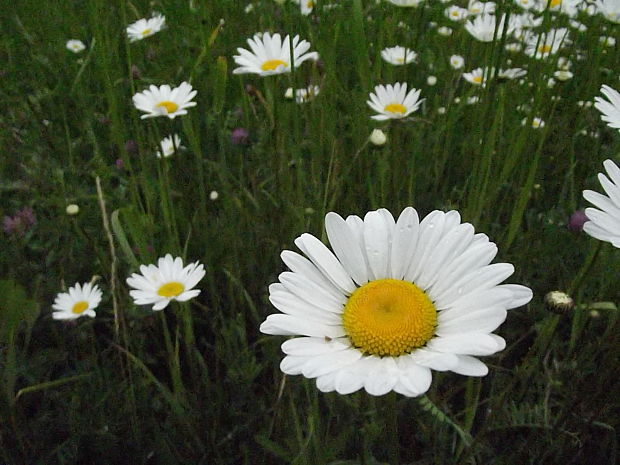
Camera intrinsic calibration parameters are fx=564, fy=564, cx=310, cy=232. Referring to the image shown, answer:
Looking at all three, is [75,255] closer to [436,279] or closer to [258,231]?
[258,231]

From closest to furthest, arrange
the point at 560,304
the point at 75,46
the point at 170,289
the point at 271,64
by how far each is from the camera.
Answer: the point at 560,304
the point at 170,289
the point at 271,64
the point at 75,46

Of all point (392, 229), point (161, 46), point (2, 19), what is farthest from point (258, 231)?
point (2, 19)

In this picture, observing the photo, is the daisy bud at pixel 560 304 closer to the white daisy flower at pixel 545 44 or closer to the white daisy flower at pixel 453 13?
the white daisy flower at pixel 545 44

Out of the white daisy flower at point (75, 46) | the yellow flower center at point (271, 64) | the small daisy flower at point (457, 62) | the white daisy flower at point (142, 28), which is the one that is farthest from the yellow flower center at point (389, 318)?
the white daisy flower at point (75, 46)

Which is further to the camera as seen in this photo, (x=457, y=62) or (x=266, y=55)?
(x=457, y=62)

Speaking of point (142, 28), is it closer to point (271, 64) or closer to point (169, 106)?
point (169, 106)

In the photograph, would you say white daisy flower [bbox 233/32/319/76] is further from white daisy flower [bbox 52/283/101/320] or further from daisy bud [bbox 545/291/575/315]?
daisy bud [bbox 545/291/575/315]

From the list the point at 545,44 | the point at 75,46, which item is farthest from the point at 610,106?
the point at 75,46

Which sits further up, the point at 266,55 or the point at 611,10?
the point at 611,10
